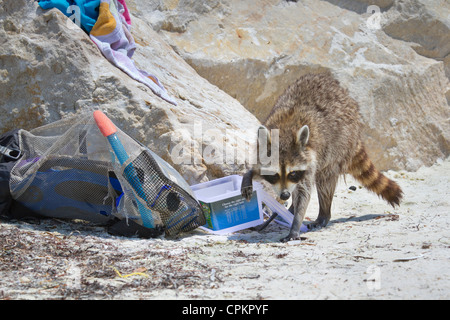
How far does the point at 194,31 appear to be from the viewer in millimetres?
7125

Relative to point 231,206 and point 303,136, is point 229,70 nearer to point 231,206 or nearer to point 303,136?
point 303,136

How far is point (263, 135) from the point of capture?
449 cm

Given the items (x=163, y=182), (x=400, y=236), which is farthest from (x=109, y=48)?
(x=400, y=236)

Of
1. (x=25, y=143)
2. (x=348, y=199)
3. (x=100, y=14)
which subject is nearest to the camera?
(x=25, y=143)

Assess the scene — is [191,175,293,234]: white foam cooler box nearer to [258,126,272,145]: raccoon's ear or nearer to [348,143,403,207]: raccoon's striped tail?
[258,126,272,145]: raccoon's ear

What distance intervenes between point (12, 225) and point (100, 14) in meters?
2.44

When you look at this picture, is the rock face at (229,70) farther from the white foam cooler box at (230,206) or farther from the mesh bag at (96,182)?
the mesh bag at (96,182)

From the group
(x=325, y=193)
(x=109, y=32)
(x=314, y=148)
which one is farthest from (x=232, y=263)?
(x=109, y=32)

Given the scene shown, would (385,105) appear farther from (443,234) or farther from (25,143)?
(25,143)

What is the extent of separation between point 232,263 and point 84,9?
3.34 meters

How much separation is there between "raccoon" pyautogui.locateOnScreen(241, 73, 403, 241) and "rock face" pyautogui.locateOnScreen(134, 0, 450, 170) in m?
1.77

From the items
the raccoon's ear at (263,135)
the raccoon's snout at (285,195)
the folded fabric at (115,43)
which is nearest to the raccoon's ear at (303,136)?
the raccoon's ear at (263,135)

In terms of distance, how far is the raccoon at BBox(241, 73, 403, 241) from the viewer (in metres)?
4.43

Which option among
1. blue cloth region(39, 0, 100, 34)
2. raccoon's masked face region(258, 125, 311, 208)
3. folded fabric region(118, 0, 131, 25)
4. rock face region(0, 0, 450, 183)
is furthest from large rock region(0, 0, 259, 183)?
folded fabric region(118, 0, 131, 25)
